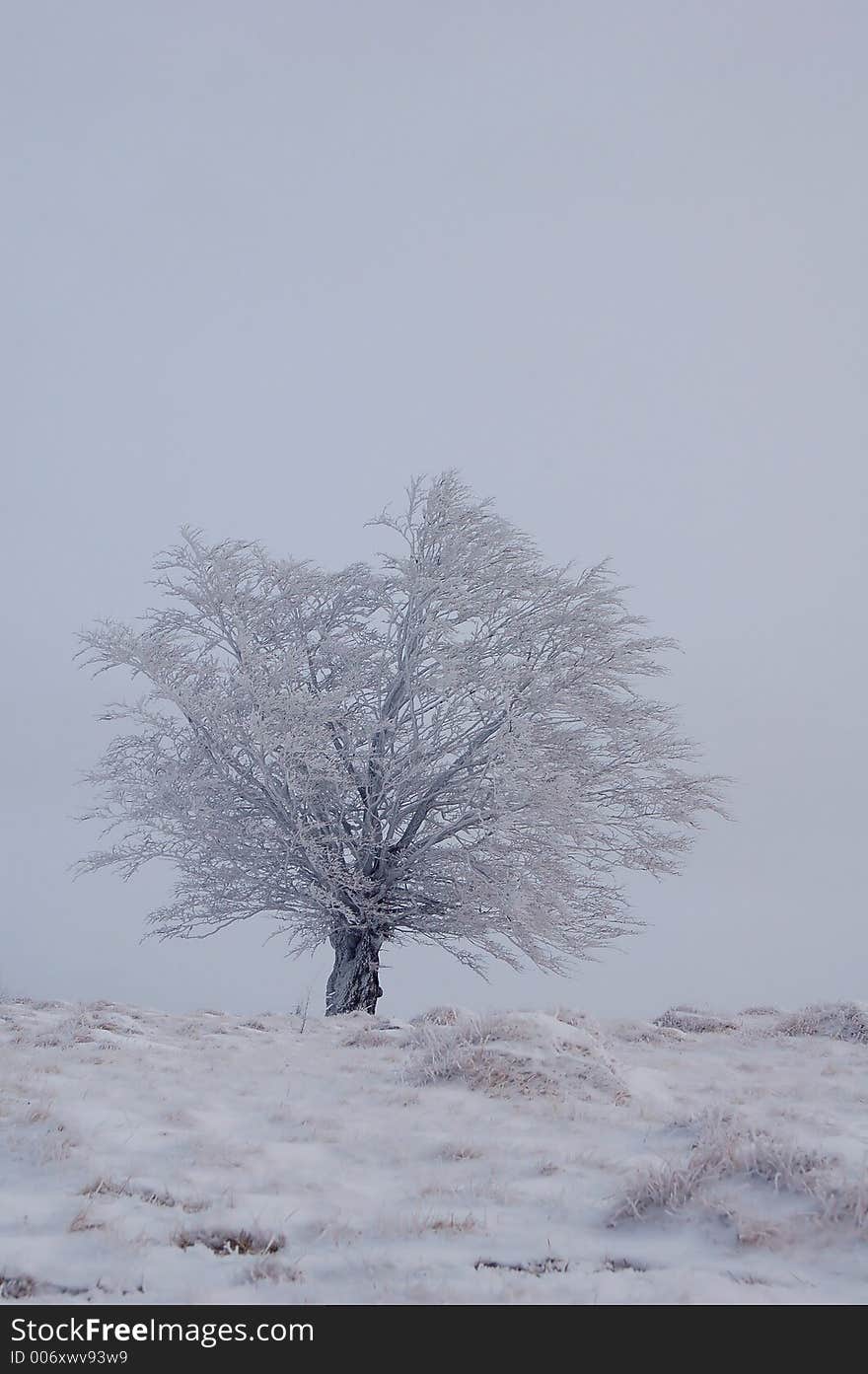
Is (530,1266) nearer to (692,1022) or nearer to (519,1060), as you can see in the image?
(519,1060)

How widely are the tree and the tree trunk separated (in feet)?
0.12

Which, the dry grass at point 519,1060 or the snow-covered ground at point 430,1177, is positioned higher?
the dry grass at point 519,1060

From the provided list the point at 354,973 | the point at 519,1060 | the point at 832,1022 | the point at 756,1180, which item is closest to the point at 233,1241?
the point at 756,1180

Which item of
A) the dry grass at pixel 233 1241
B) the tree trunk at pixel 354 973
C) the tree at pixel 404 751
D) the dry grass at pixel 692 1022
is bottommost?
the dry grass at pixel 233 1241

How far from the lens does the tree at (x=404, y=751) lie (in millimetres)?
16219

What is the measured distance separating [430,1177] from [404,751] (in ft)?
37.1

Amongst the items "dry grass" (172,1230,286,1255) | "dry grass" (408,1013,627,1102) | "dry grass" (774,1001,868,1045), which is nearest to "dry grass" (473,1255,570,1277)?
"dry grass" (172,1230,286,1255)

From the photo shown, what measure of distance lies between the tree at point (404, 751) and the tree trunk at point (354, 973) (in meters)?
0.04

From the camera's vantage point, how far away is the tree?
16.2 meters

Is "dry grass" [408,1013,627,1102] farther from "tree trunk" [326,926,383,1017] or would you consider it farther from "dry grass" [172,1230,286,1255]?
"tree trunk" [326,926,383,1017]

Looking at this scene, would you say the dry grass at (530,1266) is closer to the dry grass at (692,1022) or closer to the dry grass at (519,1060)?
the dry grass at (519,1060)

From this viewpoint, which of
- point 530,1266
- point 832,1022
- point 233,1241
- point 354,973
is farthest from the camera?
point 354,973

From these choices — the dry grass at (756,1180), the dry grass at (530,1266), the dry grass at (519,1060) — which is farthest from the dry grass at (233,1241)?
the dry grass at (519,1060)

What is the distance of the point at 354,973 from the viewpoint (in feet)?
57.2
